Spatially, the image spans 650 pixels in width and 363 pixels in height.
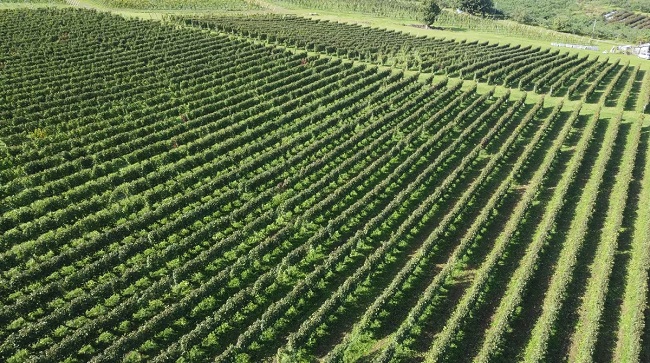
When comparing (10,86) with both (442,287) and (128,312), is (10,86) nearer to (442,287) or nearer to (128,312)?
(128,312)

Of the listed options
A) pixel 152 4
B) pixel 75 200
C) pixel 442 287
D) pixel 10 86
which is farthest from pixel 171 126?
pixel 152 4

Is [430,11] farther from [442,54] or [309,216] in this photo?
[309,216]

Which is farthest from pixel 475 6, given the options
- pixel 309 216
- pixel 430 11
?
pixel 309 216

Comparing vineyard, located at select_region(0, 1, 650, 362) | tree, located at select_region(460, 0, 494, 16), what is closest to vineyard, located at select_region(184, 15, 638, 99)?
vineyard, located at select_region(0, 1, 650, 362)

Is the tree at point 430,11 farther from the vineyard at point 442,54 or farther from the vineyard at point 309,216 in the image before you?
the vineyard at point 309,216

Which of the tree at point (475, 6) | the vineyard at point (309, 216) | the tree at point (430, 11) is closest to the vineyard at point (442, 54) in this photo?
the vineyard at point (309, 216)

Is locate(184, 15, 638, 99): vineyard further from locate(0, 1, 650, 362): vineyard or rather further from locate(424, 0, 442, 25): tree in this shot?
locate(424, 0, 442, 25): tree
